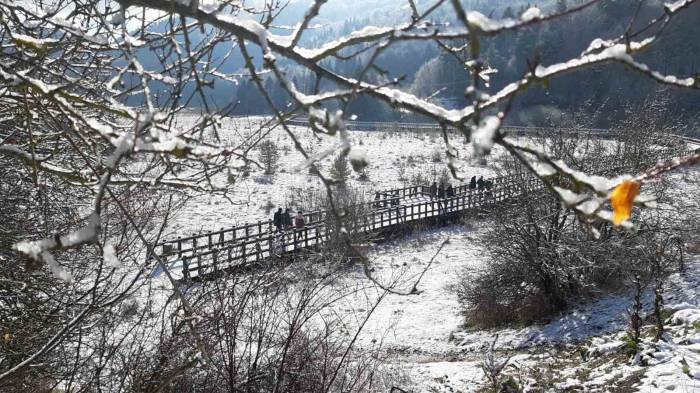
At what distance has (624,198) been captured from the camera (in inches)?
39.7

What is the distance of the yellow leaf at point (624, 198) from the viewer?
1000 mm

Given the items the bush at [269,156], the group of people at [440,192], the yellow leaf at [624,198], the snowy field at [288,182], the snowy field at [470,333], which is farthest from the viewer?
the bush at [269,156]

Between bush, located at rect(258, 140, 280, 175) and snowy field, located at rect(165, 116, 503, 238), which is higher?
bush, located at rect(258, 140, 280, 175)

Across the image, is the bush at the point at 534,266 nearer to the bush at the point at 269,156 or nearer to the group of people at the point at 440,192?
the group of people at the point at 440,192

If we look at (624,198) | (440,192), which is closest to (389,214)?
(440,192)

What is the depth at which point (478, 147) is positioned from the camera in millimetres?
870

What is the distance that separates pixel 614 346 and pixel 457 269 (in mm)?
7349

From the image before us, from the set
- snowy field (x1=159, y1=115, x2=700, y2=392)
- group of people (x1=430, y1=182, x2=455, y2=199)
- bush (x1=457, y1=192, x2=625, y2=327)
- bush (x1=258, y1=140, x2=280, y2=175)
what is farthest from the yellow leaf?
bush (x1=258, y1=140, x2=280, y2=175)

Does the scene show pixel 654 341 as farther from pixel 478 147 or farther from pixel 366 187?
pixel 366 187

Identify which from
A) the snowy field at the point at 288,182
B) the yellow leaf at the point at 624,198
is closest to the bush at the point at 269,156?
the snowy field at the point at 288,182

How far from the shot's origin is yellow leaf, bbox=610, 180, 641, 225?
1.00 m

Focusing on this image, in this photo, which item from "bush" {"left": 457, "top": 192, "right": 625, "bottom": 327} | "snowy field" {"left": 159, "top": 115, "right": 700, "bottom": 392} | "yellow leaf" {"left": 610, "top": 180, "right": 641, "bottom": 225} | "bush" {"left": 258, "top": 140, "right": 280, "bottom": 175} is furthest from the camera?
"bush" {"left": 258, "top": 140, "right": 280, "bottom": 175}

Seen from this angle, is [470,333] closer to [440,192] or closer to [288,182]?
[440,192]

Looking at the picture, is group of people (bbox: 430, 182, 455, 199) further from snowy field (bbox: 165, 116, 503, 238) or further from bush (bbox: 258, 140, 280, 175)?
bush (bbox: 258, 140, 280, 175)
